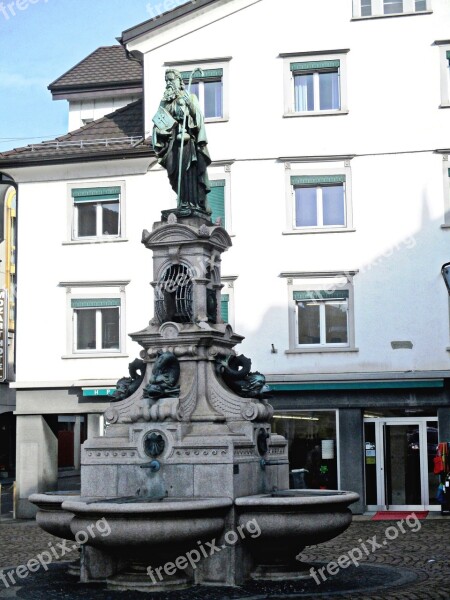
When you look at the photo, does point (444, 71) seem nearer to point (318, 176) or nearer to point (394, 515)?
point (318, 176)

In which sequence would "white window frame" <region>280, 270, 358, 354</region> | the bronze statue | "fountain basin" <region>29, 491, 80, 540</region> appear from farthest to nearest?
"white window frame" <region>280, 270, 358, 354</region> → the bronze statue → "fountain basin" <region>29, 491, 80, 540</region>

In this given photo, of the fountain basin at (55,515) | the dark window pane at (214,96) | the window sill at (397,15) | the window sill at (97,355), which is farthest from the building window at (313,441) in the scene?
the fountain basin at (55,515)

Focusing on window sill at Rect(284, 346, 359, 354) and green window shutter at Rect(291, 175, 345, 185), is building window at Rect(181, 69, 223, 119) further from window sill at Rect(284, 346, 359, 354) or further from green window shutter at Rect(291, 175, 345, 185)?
window sill at Rect(284, 346, 359, 354)

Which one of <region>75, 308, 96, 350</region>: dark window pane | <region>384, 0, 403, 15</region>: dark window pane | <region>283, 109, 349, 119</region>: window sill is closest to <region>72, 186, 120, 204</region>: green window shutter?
<region>75, 308, 96, 350</region>: dark window pane

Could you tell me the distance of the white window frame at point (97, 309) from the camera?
28.2 m

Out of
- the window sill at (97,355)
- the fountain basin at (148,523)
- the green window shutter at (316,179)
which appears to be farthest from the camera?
the window sill at (97,355)

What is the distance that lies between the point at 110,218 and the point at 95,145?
193 cm

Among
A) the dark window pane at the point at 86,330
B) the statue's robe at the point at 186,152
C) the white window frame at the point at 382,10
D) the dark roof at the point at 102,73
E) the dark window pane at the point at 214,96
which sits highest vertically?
the dark roof at the point at 102,73

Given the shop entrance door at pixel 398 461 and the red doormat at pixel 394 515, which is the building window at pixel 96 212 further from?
the red doormat at pixel 394 515

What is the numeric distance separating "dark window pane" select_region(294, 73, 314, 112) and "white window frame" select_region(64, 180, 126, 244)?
4823 millimetres

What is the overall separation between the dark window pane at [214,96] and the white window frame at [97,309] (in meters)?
4.75

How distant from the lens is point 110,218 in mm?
28672

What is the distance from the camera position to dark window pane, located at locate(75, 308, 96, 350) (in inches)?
1120

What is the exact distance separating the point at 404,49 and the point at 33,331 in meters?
11.5
